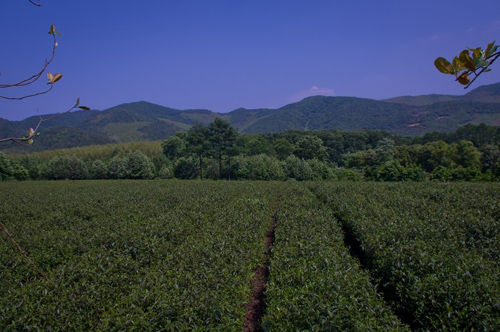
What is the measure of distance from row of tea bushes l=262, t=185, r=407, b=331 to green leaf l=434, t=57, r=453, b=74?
4.12 meters

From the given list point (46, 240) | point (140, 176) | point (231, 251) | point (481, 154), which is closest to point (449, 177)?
point (481, 154)

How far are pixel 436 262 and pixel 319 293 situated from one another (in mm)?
3482

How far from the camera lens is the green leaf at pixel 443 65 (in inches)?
62.1

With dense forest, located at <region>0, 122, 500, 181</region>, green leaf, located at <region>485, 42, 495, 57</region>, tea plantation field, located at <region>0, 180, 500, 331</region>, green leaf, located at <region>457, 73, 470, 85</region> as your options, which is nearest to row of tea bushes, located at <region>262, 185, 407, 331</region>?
tea plantation field, located at <region>0, 180, 500, 331</region>

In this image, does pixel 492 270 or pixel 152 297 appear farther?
pixel 492 270

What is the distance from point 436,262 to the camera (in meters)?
6.23

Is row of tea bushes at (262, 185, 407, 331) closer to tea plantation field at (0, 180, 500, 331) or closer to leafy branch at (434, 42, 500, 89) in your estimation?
tea plantation field at (0, 180, 500, 331)

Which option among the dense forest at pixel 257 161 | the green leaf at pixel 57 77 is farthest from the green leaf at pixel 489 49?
the dense forest at pixel 257 161

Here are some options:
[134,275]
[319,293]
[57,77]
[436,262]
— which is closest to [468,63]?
[57,77]

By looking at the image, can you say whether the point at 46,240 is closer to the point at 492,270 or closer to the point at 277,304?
the point at 277,304

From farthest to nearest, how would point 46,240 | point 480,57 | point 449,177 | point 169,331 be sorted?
point 449,177 < point 46,240 < point 169,331 < point 480,57

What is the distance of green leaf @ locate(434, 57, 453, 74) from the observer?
1.58 meters

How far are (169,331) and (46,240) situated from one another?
Answer: 26.8 ft

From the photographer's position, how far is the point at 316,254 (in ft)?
23.2
